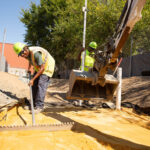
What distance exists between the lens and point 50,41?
61.4 feet

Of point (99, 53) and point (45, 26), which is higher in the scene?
point (45, 26)

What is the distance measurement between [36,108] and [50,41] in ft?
52.2

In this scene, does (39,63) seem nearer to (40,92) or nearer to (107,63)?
(40,92)

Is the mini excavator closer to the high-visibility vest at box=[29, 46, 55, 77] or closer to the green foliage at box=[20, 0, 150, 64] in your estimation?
the high-visibility vest at box=[29, 46, 55, 77]

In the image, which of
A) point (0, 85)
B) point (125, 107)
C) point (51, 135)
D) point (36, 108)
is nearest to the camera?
point (51, 135)

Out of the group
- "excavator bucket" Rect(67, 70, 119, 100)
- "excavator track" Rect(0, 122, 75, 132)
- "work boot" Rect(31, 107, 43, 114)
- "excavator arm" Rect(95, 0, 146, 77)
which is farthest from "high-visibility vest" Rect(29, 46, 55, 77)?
"excavator track" Rect(0, 122, 75, 132)

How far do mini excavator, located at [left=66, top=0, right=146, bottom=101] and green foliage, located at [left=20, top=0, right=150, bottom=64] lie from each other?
9713 mm

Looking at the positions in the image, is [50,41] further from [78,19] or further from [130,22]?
[130,22]

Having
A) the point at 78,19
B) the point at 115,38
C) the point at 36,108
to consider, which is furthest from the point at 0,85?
the point at 78,19

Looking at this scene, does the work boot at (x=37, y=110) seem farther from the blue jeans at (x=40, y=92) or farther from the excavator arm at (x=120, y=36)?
the excavator arm at (x=120, y=36)

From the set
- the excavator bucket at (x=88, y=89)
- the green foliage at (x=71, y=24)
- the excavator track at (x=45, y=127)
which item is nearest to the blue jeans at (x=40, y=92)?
the excavator bucket at (x=88, y=89)

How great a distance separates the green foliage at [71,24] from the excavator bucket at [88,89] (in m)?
9.61

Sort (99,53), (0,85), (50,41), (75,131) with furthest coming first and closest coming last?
(50,41)
(0,85)
(99,53)
(75,131)

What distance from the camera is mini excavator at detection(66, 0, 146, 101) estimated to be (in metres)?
2.37
